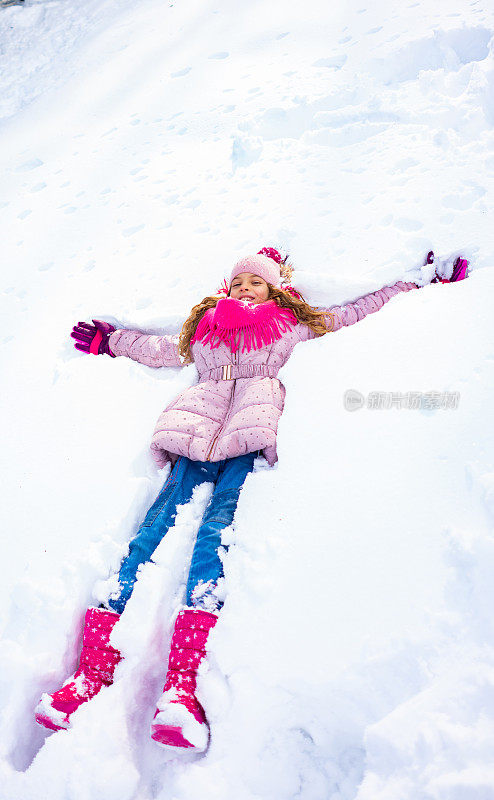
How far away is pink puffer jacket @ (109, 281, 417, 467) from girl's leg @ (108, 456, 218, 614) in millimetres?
85

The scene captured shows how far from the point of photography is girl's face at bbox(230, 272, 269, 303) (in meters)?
2.35

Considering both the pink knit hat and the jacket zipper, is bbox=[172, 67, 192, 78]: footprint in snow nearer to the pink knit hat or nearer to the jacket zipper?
the pink knit hat

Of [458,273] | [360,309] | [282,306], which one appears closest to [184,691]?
[282,306]

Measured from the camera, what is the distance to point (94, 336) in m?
2.51

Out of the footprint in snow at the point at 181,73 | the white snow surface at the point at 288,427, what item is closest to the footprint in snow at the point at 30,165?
the white snow surface at the point at 288,427

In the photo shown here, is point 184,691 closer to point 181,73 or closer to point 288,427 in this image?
point 288,427

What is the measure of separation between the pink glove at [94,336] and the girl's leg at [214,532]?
1029 mm

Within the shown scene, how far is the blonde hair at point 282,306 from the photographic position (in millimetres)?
2273

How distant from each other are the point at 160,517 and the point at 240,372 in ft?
2.53

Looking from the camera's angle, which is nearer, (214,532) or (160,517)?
(214,532)

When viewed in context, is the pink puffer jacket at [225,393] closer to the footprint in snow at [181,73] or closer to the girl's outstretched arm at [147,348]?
the girl's outstretched arm at [147,348]

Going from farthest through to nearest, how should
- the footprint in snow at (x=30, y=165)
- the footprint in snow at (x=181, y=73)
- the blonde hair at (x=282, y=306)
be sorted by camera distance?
the footprint in snow at (x=181, y=73) → the footprint in snow at (x=30, y=165) → the blonde hair at (x=282, y=306)

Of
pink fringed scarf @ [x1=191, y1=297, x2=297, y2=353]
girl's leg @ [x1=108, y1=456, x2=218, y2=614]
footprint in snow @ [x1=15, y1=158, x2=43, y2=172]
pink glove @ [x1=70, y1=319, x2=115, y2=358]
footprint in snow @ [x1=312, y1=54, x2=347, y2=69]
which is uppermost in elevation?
footprint in snow @ [x1=15, y1=158, x2=43, y2=172]

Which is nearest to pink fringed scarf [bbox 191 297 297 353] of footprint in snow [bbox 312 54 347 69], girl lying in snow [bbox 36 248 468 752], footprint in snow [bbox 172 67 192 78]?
girl lying in snow [bbox 36 248 468 752]
